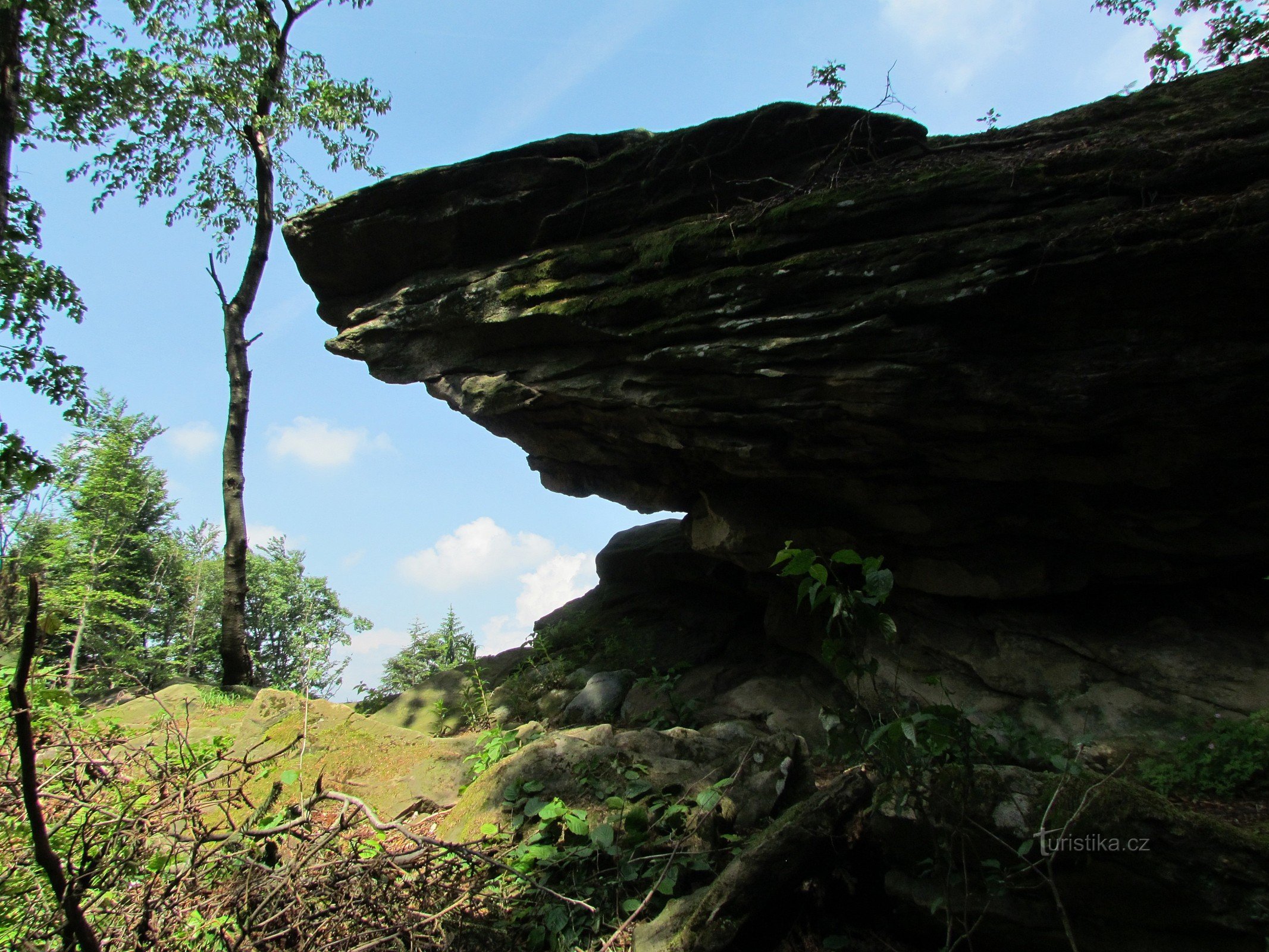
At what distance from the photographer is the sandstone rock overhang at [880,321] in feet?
20.2

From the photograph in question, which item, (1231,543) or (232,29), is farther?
(232,29)

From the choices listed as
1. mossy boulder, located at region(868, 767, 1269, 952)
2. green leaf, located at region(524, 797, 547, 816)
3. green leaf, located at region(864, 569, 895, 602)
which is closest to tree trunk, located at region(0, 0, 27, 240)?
green leaf, located at region(524, 797, 547, 816)

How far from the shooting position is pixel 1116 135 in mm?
6902

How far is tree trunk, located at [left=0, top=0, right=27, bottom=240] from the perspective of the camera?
962 centimetres

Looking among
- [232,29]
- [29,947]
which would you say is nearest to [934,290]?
[29,947]

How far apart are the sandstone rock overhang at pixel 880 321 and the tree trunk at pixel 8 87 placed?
14.1ft

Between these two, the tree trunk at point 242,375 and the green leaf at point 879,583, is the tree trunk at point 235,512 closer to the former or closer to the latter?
the tree trunk at point 242,375

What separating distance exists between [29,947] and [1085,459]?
27.3ft

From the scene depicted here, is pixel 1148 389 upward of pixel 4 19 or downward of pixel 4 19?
downward

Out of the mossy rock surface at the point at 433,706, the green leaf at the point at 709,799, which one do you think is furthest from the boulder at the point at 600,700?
the green leaf at the point at 709,799

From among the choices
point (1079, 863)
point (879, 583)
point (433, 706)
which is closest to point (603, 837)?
point (879, 583)

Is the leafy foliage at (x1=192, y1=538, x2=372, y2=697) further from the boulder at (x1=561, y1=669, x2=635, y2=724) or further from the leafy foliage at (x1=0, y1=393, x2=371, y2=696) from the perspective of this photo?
the boulder at (x1=561, y1=669, x2=635, y2=724)

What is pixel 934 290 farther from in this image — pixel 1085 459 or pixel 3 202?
pixel 3 202

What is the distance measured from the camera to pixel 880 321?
650 centimetres
